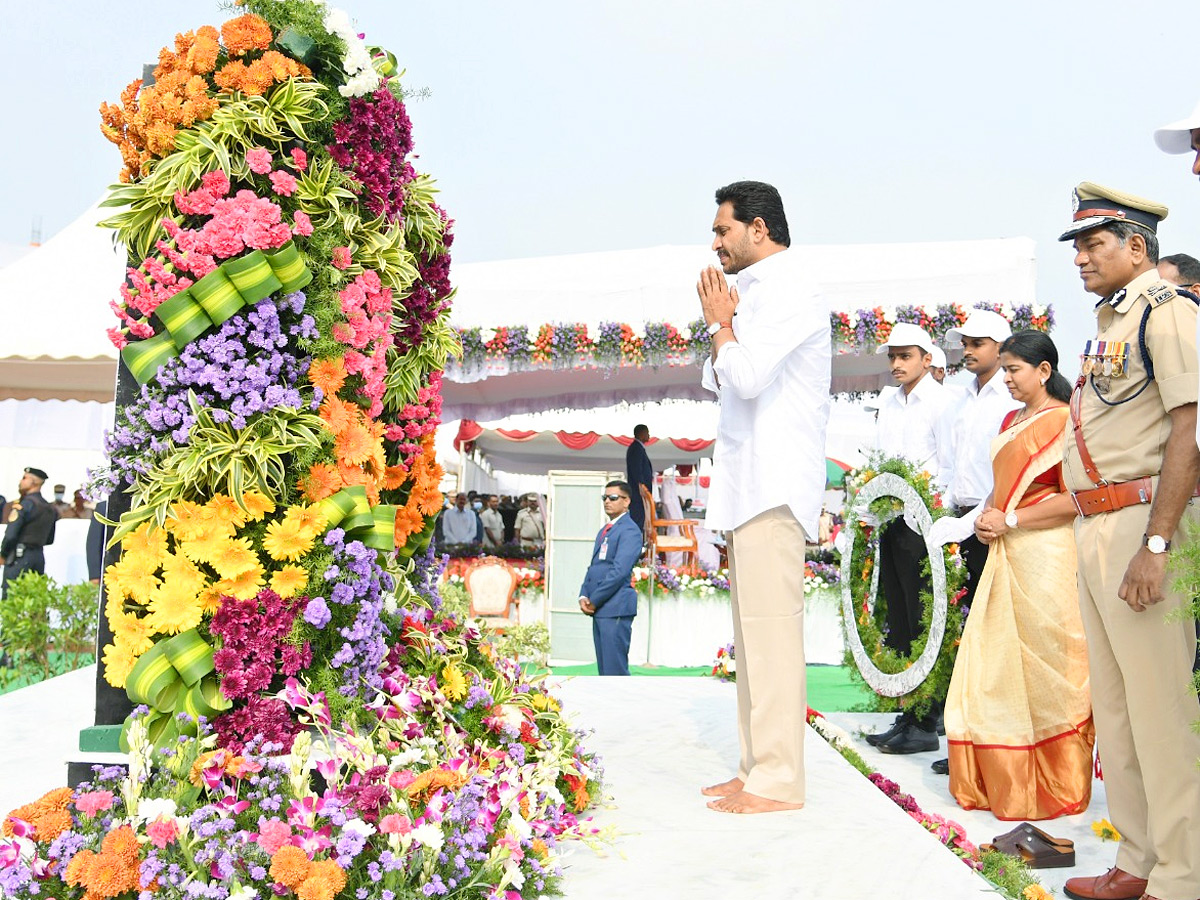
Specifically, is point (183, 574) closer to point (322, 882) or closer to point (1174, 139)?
point (322, 882)

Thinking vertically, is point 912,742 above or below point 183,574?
below

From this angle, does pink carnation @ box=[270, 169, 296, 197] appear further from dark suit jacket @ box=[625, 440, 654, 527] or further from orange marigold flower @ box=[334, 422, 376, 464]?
dark suit jacket @ box=[625, 440, 654, 527]

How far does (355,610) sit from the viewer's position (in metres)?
3.16

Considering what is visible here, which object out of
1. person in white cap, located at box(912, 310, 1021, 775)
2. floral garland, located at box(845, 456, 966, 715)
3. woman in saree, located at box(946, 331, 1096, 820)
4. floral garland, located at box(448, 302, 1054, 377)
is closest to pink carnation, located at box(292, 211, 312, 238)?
woman in saree, located at box(946, 331, 1096, 820)

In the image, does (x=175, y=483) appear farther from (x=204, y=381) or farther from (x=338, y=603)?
(x=338, y=603)

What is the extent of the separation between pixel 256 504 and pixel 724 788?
197 cm

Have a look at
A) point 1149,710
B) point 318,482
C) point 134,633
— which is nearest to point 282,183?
point 318,482

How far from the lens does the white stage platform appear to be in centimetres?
297

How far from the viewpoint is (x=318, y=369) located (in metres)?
3.17

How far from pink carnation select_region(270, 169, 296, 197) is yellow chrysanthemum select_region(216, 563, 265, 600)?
3.55ft

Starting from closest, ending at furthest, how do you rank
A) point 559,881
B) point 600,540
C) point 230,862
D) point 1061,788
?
point 230,862
point 559,881
point 1061,788
point 600,540

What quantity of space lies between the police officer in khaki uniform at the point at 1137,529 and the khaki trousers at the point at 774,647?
92cm

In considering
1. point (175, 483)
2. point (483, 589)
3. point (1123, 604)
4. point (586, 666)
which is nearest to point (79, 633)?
point (483, 589)

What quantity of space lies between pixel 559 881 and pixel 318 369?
160cm
